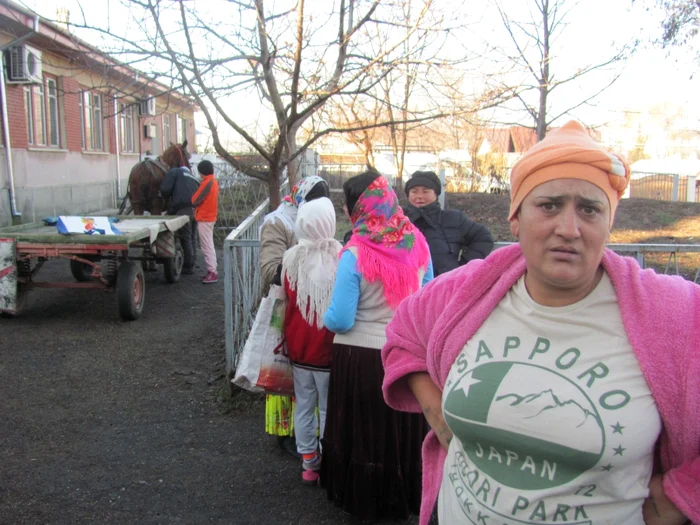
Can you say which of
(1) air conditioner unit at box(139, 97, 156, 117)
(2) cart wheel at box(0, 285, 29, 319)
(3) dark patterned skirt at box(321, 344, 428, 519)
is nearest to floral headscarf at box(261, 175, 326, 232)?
(3) dark patterned skirt at box(321, 344, 428, 519)

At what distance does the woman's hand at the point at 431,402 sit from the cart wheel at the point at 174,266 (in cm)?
729

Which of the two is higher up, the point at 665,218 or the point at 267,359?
the point at 665,218

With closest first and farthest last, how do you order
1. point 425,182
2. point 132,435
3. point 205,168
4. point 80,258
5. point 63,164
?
point 132,435, point 425,182, point 80,258, point 205,168, point 63,164

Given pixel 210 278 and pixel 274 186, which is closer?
pixel 274 186

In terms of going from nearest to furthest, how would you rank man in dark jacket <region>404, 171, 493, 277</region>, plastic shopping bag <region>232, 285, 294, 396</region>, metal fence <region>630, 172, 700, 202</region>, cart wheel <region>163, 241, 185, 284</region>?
1. plastic shopping bag <region>232, 285, 294, 396</region>
2. man in dark jacket <region>404, 171, 493, 277</region>
3. cart wheel <region>163, 241, 185, 284</region>
4. metal fence <region>630, 172, 700, 202</region>

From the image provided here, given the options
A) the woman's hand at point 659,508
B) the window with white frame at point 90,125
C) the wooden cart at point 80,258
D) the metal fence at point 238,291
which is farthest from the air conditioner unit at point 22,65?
the woman's hand at point 659,508

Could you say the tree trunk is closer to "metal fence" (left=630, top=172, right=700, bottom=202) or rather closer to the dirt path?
the dirt path

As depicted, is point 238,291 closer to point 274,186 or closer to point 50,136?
point 274,186

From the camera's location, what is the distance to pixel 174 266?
8.93 metres

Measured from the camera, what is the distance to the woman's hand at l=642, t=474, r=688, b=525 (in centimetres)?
139

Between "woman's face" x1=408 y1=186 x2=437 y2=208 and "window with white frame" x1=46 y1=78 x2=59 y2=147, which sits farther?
"window with white frame" x1=46 y1=78 x2=59 y2=147

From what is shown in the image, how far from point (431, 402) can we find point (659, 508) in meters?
0.63

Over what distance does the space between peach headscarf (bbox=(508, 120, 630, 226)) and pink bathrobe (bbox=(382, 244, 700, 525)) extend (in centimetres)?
Answer: 20

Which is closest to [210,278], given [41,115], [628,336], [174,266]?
[174,266]
